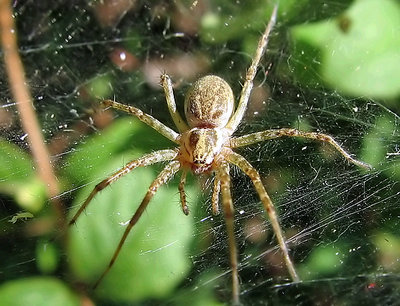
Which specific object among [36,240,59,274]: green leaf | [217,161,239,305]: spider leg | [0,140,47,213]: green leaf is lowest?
[217,161,239,305]: spider leg

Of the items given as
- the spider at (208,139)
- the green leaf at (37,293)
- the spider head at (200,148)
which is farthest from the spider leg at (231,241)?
the green leaf at (37,293)

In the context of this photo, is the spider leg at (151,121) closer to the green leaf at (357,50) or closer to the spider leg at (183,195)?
the spider leg at (183,195)

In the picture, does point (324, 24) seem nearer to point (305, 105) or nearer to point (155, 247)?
point (305, 105)

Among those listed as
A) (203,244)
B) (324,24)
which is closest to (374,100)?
(324,24)

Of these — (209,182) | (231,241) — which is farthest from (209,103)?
(231,241)

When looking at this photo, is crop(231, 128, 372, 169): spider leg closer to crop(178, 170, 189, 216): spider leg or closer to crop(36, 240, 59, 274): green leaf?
crop(178, 170, 189, 216): spider leg

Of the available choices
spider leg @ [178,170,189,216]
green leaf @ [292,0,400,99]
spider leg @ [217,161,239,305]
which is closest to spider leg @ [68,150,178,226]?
spider leg @ [178,170,189,216]
